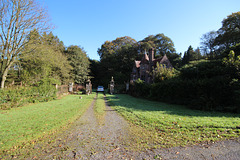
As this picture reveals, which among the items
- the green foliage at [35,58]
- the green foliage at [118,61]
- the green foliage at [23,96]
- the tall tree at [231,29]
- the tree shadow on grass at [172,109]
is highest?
the tall tree at [231,29]

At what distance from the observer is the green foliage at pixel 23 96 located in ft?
29.7

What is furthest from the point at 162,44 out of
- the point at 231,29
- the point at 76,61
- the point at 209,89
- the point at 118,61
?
the point at 209,89

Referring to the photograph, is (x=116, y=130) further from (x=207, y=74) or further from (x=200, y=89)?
(x=207, y=74)

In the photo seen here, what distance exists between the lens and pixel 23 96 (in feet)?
34.8

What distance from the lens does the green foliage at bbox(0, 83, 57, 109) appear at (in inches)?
356

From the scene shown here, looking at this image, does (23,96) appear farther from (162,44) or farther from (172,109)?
(162,44)

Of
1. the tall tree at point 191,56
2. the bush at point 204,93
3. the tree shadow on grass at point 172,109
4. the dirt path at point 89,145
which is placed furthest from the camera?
the tall tree at point 191,56

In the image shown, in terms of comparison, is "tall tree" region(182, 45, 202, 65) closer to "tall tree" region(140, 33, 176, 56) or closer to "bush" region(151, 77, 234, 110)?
"tall tree" region(140, 33, 176, 56)

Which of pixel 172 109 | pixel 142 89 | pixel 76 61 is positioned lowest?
pixel 172 109

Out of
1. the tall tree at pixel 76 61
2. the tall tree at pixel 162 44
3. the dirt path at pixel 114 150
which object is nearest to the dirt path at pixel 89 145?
the dirt path at pixel 114 150

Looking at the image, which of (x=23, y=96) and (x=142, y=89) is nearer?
(x=23, y=96)

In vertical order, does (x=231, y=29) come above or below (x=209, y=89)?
above

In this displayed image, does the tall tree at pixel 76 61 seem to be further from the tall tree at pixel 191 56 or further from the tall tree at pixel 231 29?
the tall tree at pixel 231 29

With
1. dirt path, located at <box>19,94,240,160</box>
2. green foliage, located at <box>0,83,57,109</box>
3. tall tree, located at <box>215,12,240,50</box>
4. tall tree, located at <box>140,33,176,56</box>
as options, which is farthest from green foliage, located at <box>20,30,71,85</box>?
tall tree, located at <box>215,12,240,50</box>
